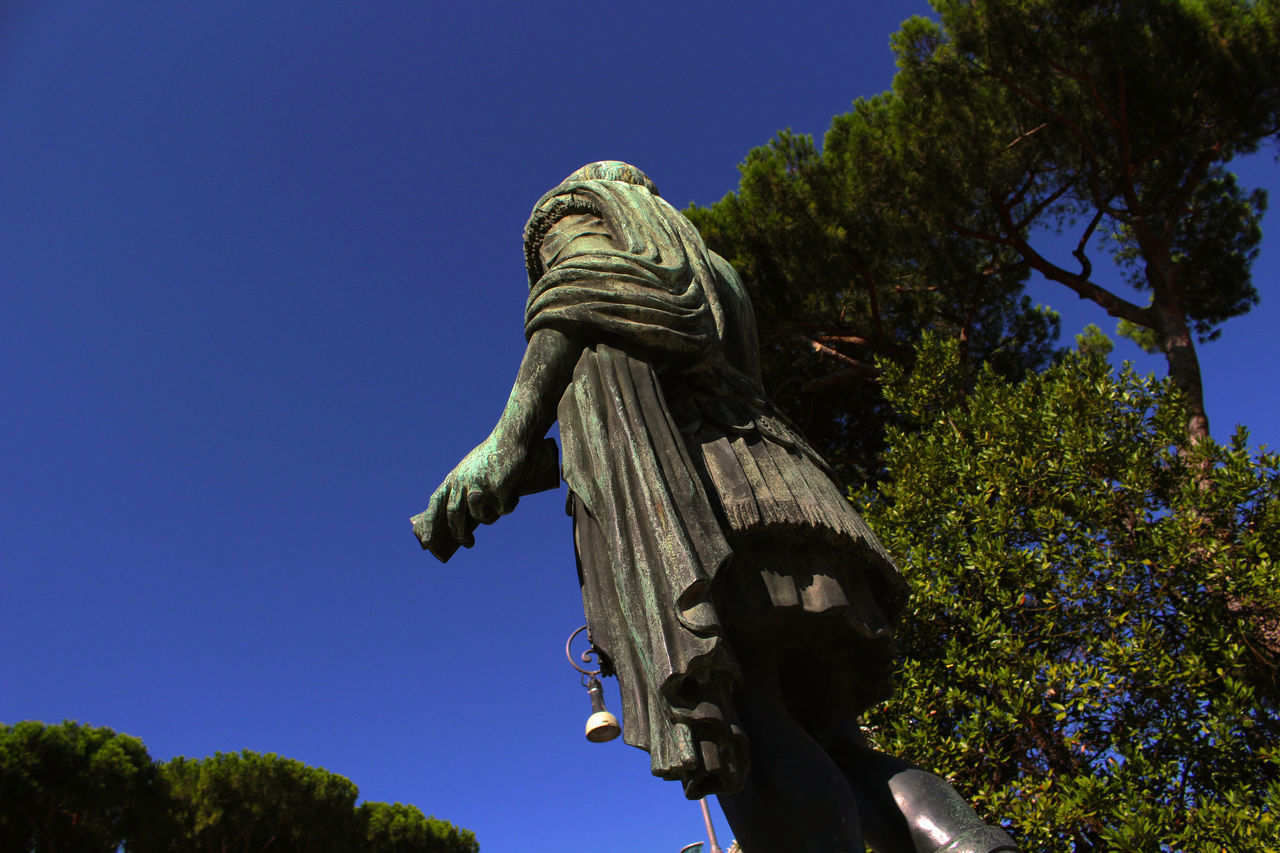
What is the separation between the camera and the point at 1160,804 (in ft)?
14.2

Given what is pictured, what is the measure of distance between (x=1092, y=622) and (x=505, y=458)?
429cm

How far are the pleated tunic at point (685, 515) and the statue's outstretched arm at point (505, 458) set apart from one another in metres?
0.05

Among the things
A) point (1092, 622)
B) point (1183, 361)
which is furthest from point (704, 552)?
point (1183, 361)

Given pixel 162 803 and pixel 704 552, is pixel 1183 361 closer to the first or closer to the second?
pixel 704 552

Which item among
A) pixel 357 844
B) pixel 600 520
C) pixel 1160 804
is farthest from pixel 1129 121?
pixel 357 844

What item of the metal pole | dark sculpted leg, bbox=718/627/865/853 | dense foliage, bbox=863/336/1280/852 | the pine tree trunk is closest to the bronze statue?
dark sculpted leg, bbox=718/627/865/853

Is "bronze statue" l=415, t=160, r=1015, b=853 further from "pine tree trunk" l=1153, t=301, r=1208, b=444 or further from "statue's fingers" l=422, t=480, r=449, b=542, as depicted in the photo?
"pine tree trunk" l=1153, t=301, r=1208, b=444

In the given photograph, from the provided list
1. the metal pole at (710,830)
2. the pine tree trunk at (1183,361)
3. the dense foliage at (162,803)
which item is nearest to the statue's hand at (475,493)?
the pine tree trunk at (1183,361)

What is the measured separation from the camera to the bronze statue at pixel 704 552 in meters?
1.56

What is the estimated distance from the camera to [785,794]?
5.26 feet

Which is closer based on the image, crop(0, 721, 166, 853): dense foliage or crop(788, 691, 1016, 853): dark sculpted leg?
crop(788, 691, 1016, 853): dark sculpted leg

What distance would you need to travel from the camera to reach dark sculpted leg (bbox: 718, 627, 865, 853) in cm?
156

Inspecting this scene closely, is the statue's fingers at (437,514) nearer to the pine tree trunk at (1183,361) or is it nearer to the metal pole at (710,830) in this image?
the pine tree trunk at (1183,361)

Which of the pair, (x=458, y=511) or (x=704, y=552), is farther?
(x=458, y=511)
